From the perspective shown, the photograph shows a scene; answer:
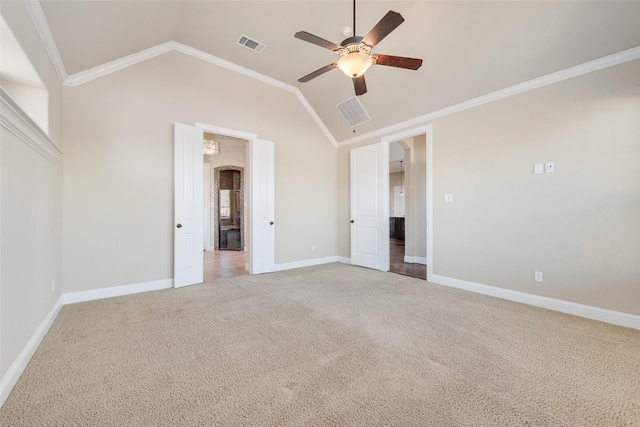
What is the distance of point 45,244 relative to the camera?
2467 millimetres

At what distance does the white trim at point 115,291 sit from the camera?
A: 3.22 meters

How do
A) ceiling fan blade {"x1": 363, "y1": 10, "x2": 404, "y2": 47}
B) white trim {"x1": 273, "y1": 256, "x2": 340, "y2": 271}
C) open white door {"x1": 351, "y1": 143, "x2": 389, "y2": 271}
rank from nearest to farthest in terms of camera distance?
ceiling fan blade {"x1": 363, "y1": 10, "x2": 404, "y2": 47} < open white door {"x1": 351, "y1": 143, "x2": 389, "y2": 271} < white trim {"x1": 273, "y1": 256, "x2": 340, "y2": 271}

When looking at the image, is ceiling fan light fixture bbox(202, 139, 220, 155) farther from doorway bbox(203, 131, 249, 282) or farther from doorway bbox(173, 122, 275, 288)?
doorway bbox(173, 122, 275, 288)

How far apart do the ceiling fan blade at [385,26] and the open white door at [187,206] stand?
2.92 m

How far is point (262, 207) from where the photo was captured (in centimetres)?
477

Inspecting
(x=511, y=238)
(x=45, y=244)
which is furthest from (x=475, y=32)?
(x=45, y=244)

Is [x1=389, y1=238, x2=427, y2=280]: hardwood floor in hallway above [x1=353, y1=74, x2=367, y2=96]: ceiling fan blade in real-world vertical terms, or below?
below

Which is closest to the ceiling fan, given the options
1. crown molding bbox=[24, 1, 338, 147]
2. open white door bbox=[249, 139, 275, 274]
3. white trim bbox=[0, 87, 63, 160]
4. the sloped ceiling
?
the sloped ceiling

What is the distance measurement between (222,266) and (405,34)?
195 inches

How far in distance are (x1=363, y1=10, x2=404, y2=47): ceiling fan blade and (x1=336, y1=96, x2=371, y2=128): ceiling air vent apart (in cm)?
235

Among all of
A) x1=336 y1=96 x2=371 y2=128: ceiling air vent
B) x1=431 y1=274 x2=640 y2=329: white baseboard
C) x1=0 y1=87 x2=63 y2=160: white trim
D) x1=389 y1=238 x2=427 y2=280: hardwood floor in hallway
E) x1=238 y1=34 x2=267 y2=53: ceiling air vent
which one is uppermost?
x1=238 y1=34 x2=267 y2=53: ceiling air vent

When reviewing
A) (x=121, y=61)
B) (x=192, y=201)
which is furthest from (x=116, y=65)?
(x=192, y=201)

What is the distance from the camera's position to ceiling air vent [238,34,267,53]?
3725mm

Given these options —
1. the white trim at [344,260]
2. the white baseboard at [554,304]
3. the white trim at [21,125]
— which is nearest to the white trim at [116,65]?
the white trim at [21,125]
